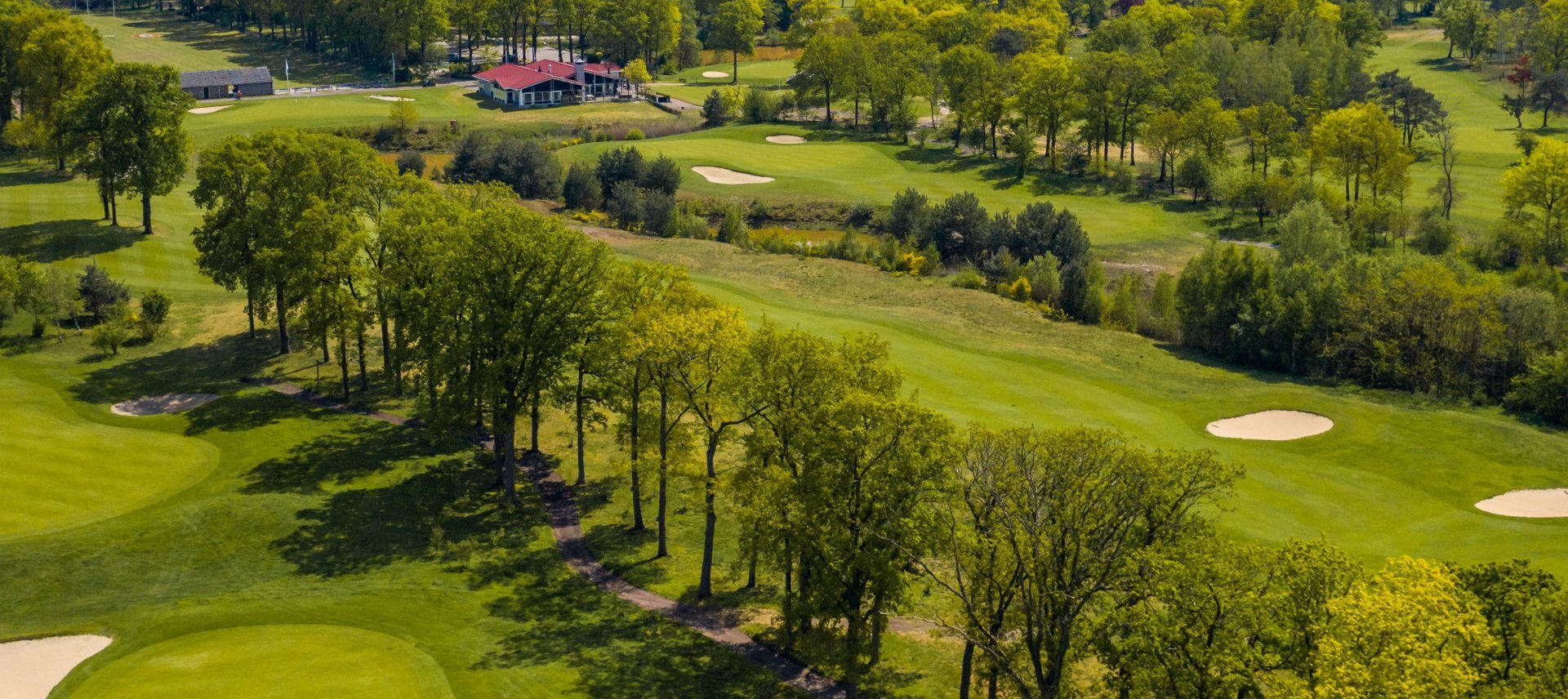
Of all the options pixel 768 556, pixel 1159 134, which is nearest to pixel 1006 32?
pixel 1159 134

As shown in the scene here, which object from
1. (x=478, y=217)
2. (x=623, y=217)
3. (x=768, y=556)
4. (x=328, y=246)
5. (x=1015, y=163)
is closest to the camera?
(x=768, y=556)

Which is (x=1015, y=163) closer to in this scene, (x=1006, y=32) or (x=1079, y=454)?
(x=1006, y=32)

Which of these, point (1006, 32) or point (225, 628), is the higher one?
point (1006, 32)

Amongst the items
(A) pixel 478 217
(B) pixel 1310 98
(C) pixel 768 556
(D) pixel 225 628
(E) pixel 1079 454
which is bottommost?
(D) pixel 225 628

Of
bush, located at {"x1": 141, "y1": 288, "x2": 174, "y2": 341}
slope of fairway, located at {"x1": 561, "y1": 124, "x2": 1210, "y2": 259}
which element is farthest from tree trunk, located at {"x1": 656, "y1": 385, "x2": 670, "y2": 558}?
slope of fairway, located at {"x1": 561, "y1": 124, "x2": 1210, "y2": 259}

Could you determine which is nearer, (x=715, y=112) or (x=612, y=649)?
(x=612, y=649)

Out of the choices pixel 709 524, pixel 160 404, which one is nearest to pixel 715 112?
pixel 160 404

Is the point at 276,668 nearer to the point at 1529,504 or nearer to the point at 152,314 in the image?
the point at 152,314
